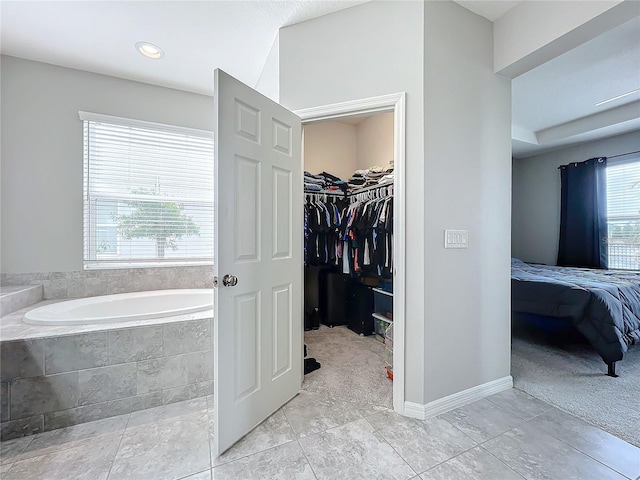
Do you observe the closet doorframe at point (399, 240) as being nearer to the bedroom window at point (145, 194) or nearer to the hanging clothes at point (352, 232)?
the hanging clothes at point (352, 232)

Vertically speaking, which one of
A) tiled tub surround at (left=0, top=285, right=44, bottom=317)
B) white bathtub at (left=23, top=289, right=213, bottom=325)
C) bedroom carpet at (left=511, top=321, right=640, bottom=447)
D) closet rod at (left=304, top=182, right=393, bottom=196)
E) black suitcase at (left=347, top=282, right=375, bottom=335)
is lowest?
bedroom carpet at (left=511, top=321, right=640, bottom=447)

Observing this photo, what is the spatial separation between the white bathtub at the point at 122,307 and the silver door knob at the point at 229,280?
824 mm

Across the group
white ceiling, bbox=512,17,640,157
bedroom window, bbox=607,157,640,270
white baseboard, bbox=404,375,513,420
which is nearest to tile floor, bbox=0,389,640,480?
white baseboard, bbox=404,375,513,420

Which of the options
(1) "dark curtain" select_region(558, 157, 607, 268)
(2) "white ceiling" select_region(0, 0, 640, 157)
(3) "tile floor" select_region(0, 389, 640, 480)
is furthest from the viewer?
(1) "dark curtain" select_region(558, 157, 607, 268)

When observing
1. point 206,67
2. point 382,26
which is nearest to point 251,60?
point 206,67

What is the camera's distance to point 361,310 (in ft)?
10.6

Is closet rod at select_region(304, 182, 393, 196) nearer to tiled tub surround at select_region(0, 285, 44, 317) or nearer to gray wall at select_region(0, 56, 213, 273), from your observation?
gray wall at select_region(0, 56, 213, 273)

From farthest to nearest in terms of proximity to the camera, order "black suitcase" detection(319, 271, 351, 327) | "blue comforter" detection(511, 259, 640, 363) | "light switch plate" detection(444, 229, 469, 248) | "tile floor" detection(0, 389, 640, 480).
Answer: "black suitcase" detection(319, 271, 351, 327), "blue comforter" detection(511, 259, 640, 363), "light switch plate" detection(444, 229, 469, 248), "tile floor" detection(0, 389, 640, 480)

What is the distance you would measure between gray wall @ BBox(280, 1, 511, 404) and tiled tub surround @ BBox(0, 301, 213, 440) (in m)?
1.53

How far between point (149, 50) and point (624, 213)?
6.22 m

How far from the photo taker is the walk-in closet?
7.59 feet

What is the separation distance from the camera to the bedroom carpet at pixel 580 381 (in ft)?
5.66

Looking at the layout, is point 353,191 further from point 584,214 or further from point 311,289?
point 584,214

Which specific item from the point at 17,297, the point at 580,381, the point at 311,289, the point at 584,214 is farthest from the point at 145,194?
the point at 584,214
